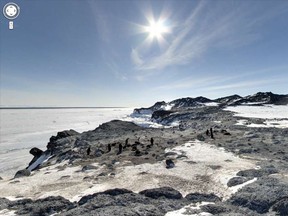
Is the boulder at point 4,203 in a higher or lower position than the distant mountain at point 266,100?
lower

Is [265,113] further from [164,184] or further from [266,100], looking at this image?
[164,184]

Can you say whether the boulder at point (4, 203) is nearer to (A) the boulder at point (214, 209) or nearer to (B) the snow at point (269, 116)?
(A) the boulder at point (214, 209)

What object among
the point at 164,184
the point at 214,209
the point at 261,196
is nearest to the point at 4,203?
the point at 164,184

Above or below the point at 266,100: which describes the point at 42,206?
below

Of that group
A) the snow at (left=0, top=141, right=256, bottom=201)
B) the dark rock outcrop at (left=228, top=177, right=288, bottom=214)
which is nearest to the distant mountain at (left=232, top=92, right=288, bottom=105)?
the snow at (left=0, top=141, right=256, bottom=201)

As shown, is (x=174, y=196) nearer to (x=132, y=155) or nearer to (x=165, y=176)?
(x=165, y=176)

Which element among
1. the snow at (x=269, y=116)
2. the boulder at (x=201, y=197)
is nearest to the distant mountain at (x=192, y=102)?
the snow at (x=269, y=116)

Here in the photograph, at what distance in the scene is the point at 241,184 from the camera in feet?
46.6

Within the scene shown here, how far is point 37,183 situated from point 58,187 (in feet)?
7.44

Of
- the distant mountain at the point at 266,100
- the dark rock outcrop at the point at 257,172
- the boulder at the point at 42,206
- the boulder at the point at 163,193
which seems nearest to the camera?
the boulder at the point at 42,206

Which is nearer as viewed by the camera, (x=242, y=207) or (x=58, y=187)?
(x=242, y=207)

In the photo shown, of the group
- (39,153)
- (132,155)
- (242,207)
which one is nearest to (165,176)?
(242,207)

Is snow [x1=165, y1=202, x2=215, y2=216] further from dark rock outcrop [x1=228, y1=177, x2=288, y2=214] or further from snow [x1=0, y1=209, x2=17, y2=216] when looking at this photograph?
snow [x1=0, y1=209, x2=17, y2=216]

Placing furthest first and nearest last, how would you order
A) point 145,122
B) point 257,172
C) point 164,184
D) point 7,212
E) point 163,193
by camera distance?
point 145,122 < point 257,172 < point 164,184 < point 163,193 < point 7,212
